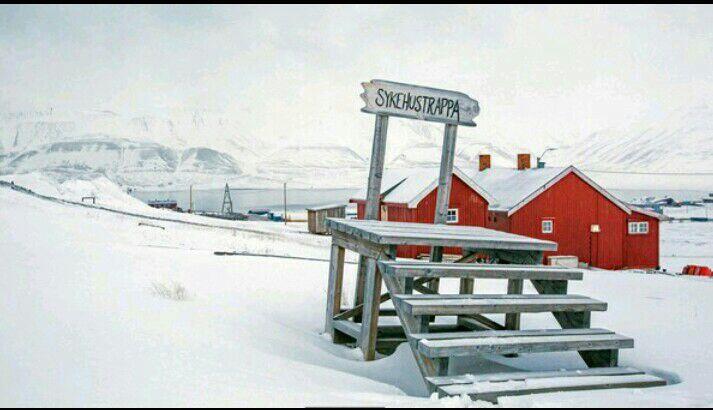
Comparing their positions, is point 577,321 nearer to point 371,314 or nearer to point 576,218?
point 371,314

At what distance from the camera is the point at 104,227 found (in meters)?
19.1

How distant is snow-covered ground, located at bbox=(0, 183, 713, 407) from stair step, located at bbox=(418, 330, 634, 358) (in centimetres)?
44

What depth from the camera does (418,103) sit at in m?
8.06

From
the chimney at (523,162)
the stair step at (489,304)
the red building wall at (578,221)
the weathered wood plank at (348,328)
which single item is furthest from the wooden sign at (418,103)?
the chimney at (523,162)

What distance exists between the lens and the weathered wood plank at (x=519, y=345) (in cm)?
441

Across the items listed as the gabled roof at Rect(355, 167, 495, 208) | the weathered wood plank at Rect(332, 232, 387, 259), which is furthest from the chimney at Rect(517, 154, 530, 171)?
the weathered wood plank at Rect(332, 232, 387, 259)

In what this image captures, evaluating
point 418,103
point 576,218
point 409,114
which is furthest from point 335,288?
point 576,218

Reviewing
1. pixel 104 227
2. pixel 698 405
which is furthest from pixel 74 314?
pixel 104 227

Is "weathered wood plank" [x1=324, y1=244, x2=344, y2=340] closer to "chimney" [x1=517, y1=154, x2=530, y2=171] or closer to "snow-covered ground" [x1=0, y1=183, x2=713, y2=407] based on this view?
"snow-covered ground" [x1=0, y1=183, x2=713, y2=407]

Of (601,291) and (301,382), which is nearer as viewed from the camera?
(301,382)

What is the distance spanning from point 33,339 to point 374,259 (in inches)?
122

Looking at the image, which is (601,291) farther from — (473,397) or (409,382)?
(473,397)

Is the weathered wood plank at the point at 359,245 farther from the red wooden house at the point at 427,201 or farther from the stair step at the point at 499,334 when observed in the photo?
the red wooden house at the point at 427,201

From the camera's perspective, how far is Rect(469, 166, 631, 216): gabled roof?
1136 inches
